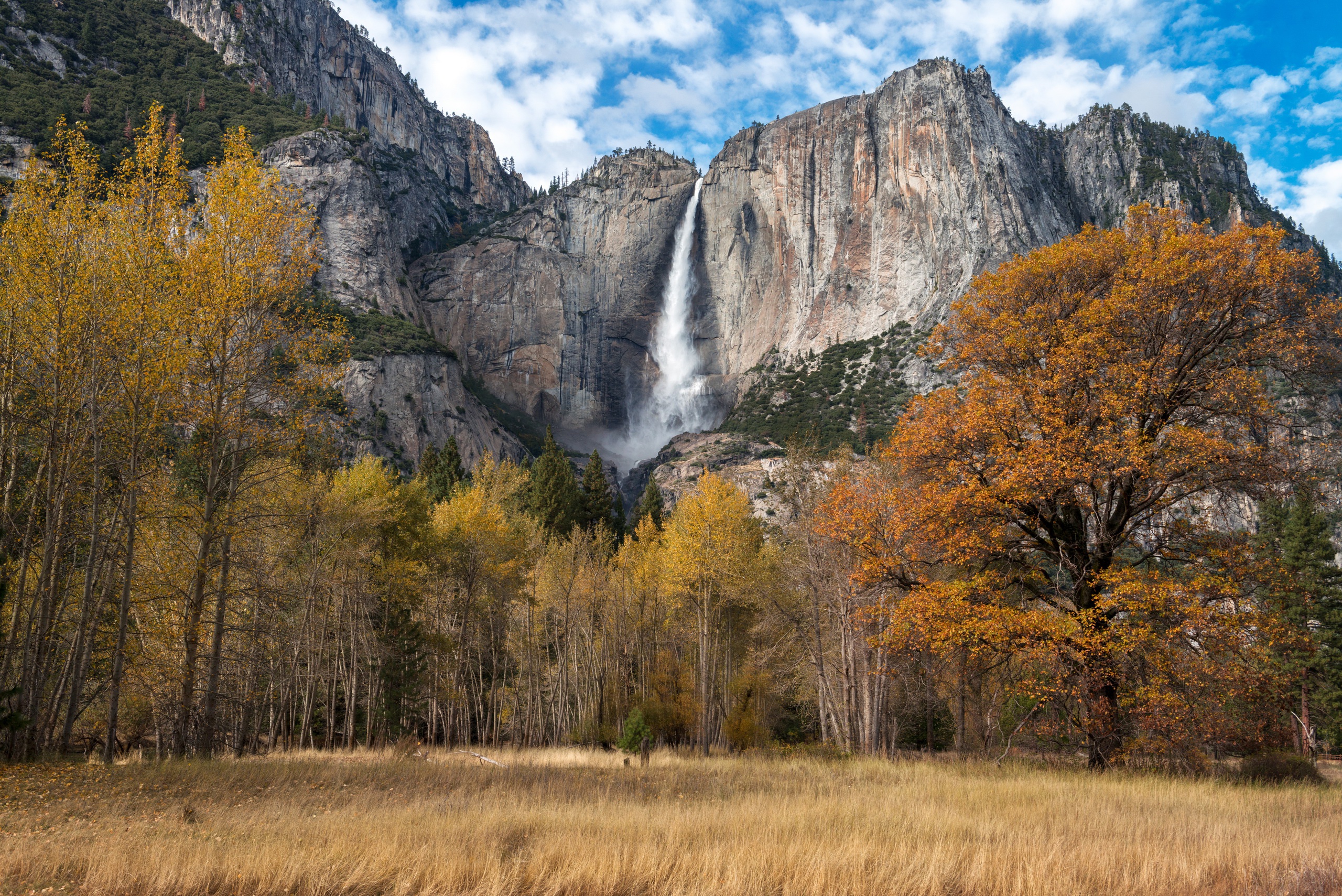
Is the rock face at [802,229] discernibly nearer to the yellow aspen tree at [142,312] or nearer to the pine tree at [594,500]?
the pine tree at [594,500]

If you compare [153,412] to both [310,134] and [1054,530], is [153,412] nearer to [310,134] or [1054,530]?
[1054,530]

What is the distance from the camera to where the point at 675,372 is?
139 m

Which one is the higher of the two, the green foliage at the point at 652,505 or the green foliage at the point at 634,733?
the green foliage at the point at 652,505

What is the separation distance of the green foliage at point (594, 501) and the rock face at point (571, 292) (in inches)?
2870

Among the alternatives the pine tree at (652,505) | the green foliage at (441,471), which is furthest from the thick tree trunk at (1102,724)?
the pine tree at (652,505)

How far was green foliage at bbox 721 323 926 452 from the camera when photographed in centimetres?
9062

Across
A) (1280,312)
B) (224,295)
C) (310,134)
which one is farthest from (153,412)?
(310,134)

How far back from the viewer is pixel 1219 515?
13.1m

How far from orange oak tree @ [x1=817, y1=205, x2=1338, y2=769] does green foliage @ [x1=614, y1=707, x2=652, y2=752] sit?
39.7ft

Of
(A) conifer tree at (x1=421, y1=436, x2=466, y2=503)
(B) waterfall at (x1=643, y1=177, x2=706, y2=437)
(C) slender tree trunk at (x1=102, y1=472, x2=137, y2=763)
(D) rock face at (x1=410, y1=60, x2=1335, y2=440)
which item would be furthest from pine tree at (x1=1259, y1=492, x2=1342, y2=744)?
(B) waterfall at (x1=643, y1=177, x2=706, y2=437)

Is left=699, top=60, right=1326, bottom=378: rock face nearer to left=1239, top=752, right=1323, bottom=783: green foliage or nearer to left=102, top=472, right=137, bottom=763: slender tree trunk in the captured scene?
left=1239, top=752, right=1323, bottom=783: green foliage

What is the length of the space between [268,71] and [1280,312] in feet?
528

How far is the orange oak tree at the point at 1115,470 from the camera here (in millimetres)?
11789

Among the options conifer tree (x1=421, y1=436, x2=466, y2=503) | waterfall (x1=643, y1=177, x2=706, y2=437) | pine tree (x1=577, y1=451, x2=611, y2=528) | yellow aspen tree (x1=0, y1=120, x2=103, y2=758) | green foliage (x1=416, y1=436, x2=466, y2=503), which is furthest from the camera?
waterfall (x1=643, y1=177, x2=706, y2=437)
